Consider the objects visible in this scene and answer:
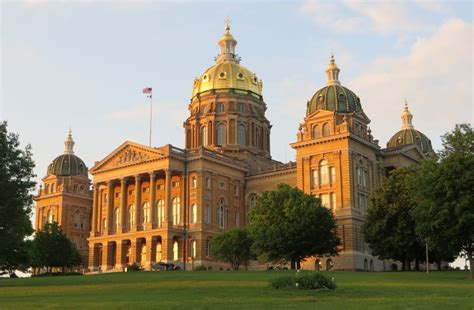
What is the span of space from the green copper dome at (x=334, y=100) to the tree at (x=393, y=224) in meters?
21.5

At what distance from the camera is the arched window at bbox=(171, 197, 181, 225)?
9523cm

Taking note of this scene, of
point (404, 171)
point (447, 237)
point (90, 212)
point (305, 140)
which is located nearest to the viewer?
point (447, 237)

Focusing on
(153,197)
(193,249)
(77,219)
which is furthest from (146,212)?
(77,219)

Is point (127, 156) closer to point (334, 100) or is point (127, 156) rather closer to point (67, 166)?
point (334, 100)

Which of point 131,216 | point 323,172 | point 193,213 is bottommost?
point 193,213

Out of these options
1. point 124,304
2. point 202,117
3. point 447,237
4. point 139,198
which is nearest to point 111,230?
point 139,198

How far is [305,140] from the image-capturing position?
8838 cm

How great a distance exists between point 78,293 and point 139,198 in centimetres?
6148

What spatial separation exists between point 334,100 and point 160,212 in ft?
95.3

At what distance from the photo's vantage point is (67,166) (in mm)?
131875

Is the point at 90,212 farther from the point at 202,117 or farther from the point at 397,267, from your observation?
the point at 397,267

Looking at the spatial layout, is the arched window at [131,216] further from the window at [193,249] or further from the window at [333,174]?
the window at [333,174]

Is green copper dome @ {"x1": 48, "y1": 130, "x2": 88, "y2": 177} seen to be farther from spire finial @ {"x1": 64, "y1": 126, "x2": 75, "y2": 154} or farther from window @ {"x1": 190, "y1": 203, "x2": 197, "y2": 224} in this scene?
window @ {"x1": 190, "y1": 203, "x2": 197, "y2": 224}

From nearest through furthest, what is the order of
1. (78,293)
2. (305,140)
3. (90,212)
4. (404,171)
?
(78,293), (404,171), (305,140), (90,212)
